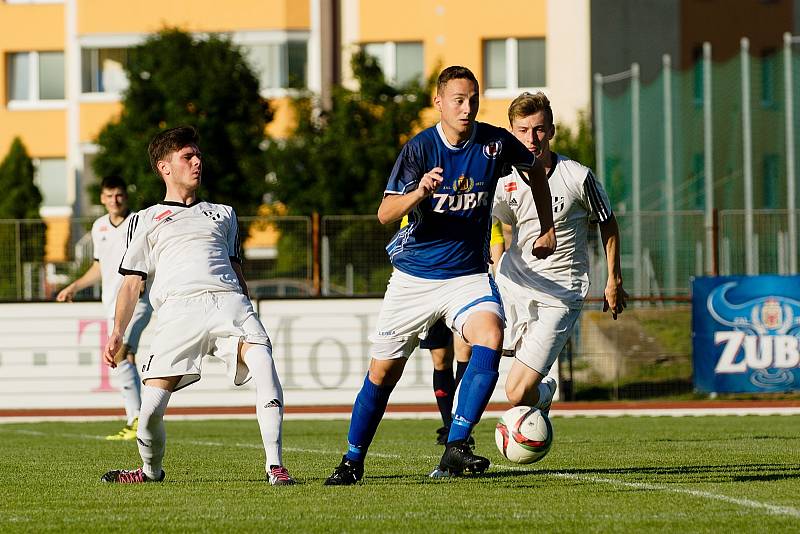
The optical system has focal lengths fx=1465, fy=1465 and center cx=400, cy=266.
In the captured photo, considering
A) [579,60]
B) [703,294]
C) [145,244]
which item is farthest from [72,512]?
[579,60]

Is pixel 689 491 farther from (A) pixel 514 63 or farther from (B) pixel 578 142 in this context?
(A) pixel 514 63

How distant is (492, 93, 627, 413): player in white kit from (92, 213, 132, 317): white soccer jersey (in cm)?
514

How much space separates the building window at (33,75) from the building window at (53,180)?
201 cm

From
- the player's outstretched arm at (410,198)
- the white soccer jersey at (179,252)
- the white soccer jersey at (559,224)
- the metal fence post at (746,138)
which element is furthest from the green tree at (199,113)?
the player's outstretched arm at (410,198)

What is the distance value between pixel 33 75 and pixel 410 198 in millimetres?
39333

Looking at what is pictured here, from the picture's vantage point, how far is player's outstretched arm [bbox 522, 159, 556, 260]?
319 inches

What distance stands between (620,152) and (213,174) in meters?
9.14

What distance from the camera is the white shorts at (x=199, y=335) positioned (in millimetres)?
7797

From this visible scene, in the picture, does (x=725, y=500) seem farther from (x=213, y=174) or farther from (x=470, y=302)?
(x=213, y=174)

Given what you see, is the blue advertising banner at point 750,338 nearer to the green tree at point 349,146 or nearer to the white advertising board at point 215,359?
the white advertising board at point 215,359

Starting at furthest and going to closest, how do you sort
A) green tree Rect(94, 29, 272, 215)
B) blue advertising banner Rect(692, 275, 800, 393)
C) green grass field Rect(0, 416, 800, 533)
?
green tree Rect(94, 29, 272, 215)
blue advertising banner Rect(692, 275, 800, 393)
green grass field Rect(0, 416, 800, 533)

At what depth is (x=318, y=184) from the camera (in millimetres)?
31719

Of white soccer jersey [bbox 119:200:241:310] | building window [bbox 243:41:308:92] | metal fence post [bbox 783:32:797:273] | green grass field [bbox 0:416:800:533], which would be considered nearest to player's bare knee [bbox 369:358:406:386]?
green grass field [bbox 0:416:800:533]

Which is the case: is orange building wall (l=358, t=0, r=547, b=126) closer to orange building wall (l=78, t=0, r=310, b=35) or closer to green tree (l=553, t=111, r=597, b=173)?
orange building wall (l=78, t=0, r=310, b=35)
